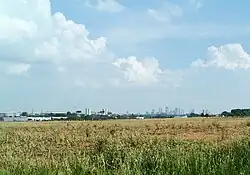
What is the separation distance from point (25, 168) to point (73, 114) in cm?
12660

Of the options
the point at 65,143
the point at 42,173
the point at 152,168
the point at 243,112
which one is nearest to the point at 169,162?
the point at 152,168

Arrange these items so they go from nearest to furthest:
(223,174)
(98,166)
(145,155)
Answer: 1. (223,174)
2. (98,166)
3. (145,155)

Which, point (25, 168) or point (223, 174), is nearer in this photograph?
point (223, 174)

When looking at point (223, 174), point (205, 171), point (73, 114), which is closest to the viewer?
point (223, 174)

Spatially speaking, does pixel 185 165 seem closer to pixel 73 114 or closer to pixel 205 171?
pixel 205 171

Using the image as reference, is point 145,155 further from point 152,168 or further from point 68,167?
point 68,167

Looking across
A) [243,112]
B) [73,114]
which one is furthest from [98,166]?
[73,114]

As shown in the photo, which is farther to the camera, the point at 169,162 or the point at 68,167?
the point at 169,162

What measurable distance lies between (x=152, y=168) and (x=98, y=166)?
4.60 ft

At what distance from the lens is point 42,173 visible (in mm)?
12016

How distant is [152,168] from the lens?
13.3 meters

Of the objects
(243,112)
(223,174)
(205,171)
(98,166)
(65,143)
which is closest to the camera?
(223,174)

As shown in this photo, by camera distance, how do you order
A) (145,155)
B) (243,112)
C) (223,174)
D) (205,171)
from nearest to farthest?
(223,174)
(205,171)
(145,155)
(243,112)

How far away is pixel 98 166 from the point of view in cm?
1303
